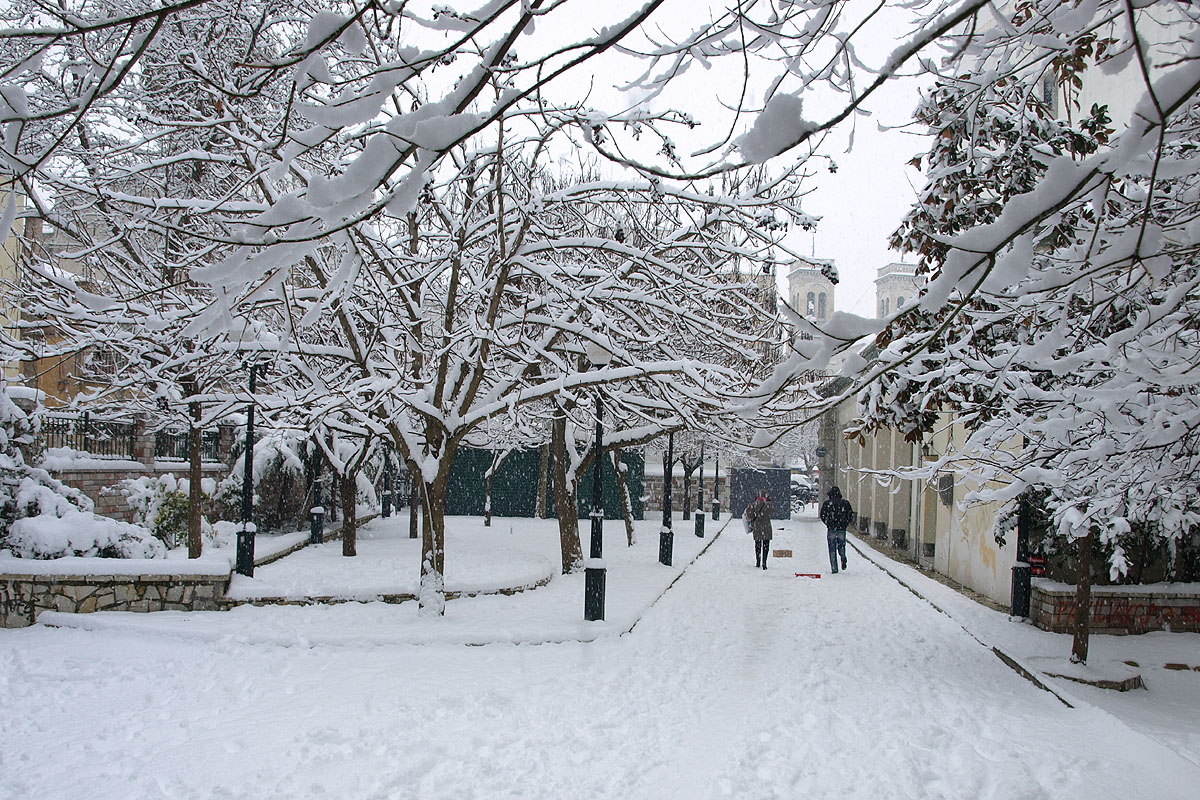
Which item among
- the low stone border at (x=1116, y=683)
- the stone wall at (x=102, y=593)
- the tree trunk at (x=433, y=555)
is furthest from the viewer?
the tree trunk at (x=433, y=555)

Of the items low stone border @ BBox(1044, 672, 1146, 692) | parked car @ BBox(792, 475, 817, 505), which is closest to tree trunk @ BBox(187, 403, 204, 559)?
low stone border @ BBox(1044, 672, 1146, 692)

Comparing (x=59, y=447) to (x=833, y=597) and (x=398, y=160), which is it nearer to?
(x=833, y=597)

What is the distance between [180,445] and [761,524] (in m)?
13.8

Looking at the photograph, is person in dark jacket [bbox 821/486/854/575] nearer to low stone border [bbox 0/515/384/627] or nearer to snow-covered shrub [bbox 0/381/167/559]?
low stone border [bbox 0/515/384/627]

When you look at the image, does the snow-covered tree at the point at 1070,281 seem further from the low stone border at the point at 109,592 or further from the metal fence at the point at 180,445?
the metal fence at the point at 180,445

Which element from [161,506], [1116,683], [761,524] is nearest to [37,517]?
[161,506]

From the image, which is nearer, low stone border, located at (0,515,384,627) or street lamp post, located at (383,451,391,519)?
low stone border, located at (0,515,384,627)

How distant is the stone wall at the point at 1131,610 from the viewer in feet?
36.0

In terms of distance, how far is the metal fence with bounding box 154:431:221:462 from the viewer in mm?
18297

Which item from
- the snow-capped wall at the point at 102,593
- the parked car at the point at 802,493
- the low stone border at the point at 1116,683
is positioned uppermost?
the snow-capped wall at the point at 102,593

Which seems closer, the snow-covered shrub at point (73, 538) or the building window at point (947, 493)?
the snow-covered shrub at point (73, 538)

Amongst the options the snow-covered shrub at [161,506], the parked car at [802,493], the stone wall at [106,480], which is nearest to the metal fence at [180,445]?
the stone wall at [106,480]

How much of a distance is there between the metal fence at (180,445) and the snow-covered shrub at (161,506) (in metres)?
1.71

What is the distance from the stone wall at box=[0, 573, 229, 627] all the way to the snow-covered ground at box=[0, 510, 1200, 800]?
1.13 ft
